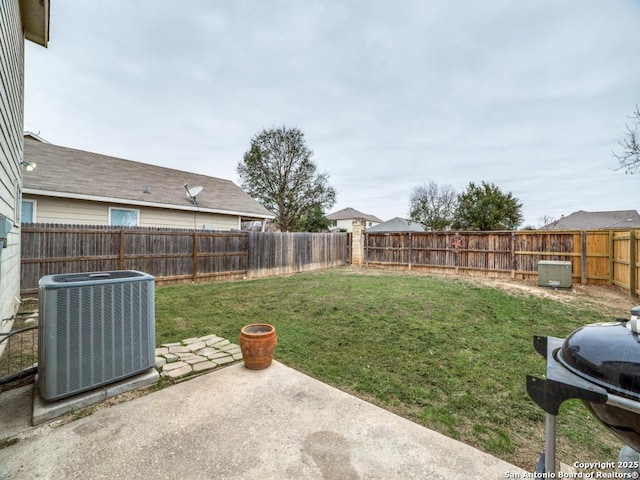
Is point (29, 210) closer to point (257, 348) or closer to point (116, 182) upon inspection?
point (116, 182)

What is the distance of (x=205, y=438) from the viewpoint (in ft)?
6.08

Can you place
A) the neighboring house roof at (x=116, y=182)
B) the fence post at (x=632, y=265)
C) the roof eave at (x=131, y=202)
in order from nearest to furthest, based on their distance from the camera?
the fence post at (x=632, y=265) → the roof eave at (x=131, y=202) → the neighboring house roof at (x=116, y=182)

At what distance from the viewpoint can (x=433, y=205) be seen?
95.4ft

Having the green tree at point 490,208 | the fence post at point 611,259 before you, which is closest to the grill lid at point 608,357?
the fence post at point 611,259

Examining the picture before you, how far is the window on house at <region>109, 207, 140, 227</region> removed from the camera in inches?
354

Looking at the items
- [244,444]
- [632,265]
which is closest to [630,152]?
[632,265]

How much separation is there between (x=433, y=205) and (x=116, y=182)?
2732cm

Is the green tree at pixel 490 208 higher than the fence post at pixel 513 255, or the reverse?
the green tree at pixel 490 208

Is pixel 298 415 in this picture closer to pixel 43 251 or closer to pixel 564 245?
pixel 43 251

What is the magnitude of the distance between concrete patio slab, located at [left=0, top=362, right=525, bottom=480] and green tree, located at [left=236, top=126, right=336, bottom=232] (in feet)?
72.2

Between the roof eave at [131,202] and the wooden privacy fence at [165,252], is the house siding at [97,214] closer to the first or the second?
the roof eave at [131,202]

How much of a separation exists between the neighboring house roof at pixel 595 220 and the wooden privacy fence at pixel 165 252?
1198 inches

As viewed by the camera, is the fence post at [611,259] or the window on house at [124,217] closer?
the fence post at [611,259]

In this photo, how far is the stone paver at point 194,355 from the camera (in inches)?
116
